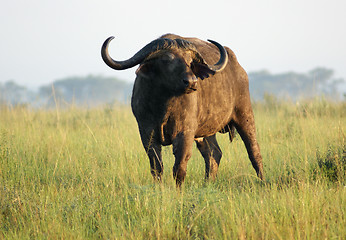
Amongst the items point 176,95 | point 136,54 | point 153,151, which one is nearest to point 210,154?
point 153,151

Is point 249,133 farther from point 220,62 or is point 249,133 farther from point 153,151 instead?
point 153,151

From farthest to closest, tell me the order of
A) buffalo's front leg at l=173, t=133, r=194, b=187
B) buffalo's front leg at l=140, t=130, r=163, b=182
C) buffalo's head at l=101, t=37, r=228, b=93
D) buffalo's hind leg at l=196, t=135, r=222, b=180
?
buffalo's hind leg at l=196, t=135, r=222, b=180, buffalo's front leg at l=140, t=130, r=163, b=182, buffalo's front leg at l=173, t=133, r=194, b=187, buffalo's head at l=101, t=37, r=228, b=93

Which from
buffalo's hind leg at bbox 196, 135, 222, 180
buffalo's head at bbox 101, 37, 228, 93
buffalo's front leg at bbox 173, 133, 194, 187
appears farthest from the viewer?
buffalo's hind leg at bbox 196, 135, 222, 180

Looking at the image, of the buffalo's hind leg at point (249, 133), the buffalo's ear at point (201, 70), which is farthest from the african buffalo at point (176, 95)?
the buffalo's hind leg at point (249, 133)

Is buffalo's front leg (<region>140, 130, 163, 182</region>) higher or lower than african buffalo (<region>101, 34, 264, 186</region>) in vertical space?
lower

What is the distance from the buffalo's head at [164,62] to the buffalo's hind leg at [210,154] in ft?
6.16

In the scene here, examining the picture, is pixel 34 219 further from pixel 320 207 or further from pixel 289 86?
pixel 289 86

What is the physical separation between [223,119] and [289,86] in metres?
77.1

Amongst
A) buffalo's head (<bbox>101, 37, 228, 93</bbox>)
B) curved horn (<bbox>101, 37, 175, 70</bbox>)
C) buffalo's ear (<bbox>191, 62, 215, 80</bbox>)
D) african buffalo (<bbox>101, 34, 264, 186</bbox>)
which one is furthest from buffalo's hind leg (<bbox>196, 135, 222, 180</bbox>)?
curved horn (<bbox>101, 37, 175, 70</bbox>)

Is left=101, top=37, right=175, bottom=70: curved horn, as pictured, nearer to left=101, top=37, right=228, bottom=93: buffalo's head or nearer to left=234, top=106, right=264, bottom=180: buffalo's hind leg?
left=101, top=37, right=228, bottom=93: buffalo's head

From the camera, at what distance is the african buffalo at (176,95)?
15.4ft

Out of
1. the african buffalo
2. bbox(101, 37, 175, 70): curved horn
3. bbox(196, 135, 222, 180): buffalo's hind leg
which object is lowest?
bbox(196, 135, 222, 180): buffalo's hind leg

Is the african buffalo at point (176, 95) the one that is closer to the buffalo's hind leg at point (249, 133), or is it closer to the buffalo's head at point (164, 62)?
the buffalo's head at point (164, 62)

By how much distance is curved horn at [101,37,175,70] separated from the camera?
4641 millimetres
